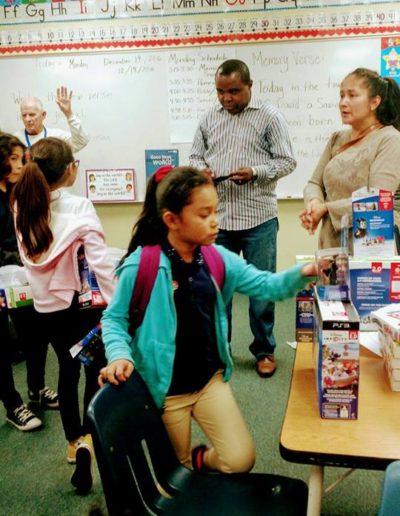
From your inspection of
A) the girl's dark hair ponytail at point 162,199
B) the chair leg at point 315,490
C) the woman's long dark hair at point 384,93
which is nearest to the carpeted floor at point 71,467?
the chair leg at point 315,490

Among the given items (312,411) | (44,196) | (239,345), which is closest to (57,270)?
(44,196)

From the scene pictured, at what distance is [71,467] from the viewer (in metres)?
1.99

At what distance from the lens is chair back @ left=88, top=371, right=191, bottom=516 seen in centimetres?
98

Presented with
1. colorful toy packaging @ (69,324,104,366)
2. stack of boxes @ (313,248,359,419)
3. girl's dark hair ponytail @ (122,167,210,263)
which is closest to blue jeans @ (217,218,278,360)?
colorful toy packaging @ (69,324,104,366)

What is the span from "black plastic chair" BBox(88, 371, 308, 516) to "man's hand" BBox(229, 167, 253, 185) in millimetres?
1440

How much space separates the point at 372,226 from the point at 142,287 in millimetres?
694

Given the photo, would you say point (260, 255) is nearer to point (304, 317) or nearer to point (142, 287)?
point (304, 317)

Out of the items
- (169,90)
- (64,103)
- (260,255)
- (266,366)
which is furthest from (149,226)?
(169,90)

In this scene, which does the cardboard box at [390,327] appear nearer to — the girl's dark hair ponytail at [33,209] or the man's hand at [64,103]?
the girl's dark hair ponytail at [33,209]

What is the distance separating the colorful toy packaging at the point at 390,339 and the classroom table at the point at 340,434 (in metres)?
0.03

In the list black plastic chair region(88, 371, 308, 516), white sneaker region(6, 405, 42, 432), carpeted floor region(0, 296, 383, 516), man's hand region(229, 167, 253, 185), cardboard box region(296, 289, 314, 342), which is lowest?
carpeted floor region(0, 296, 383, 516)

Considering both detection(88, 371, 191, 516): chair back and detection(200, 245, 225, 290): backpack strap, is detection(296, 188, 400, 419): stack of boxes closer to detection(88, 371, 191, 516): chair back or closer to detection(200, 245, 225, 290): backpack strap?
detection(200, 245, 225, 290): backpack strap

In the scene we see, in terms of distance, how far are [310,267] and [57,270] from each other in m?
0.98

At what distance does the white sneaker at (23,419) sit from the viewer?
2.27 meters
